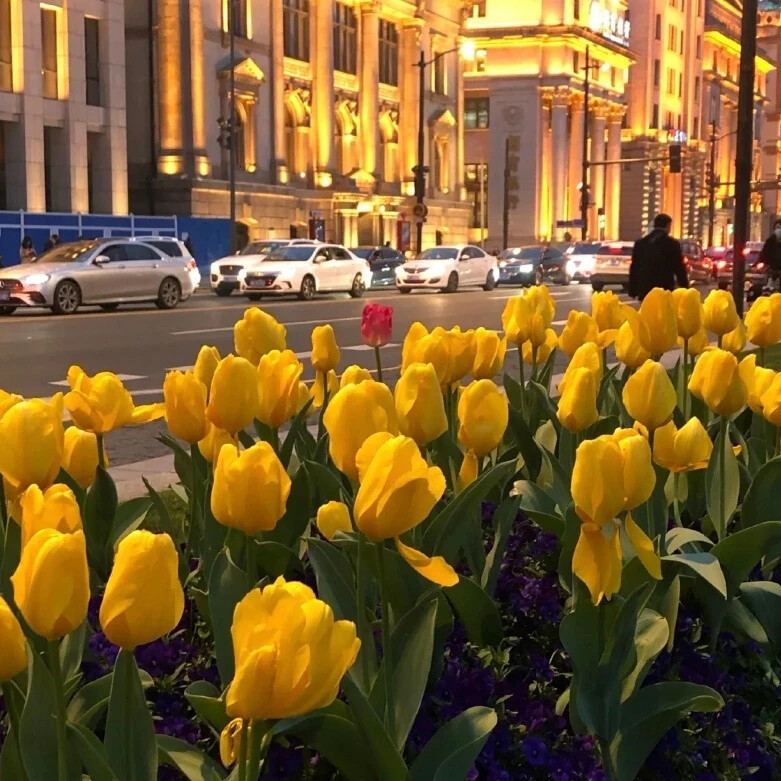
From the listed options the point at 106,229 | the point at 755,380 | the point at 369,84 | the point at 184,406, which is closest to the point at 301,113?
the point at 369,84

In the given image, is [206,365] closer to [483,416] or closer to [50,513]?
[483,416]

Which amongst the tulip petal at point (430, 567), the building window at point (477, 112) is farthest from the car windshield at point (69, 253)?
the building window at point (477, 112)

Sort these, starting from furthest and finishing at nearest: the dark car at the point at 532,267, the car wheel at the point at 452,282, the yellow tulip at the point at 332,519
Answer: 1. the dark car at the point at 532,267
2. the car wheel at the point at 452,282
3. the yellow tulip at the point at 332,519

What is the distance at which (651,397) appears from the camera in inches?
97.3

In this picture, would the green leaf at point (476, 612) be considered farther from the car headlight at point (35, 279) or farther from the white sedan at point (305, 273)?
the white sedan at point (305, 273)

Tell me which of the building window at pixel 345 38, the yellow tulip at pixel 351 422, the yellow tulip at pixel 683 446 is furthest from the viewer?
the building window at pixel 345 38

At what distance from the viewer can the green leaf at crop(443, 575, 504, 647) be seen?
223 cm

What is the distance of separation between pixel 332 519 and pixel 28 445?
493 millimetres

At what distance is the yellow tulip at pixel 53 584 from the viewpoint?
1.26 m

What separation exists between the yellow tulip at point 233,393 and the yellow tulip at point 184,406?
0.09m

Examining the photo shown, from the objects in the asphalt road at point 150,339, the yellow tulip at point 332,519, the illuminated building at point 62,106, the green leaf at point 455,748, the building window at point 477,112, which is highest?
the building window at point 477,112

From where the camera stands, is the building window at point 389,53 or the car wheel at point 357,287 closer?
the car wheel at point 357,287

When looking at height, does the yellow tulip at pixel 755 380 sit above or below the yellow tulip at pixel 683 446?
above

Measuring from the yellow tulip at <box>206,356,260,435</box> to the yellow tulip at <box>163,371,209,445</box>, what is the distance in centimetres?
9
